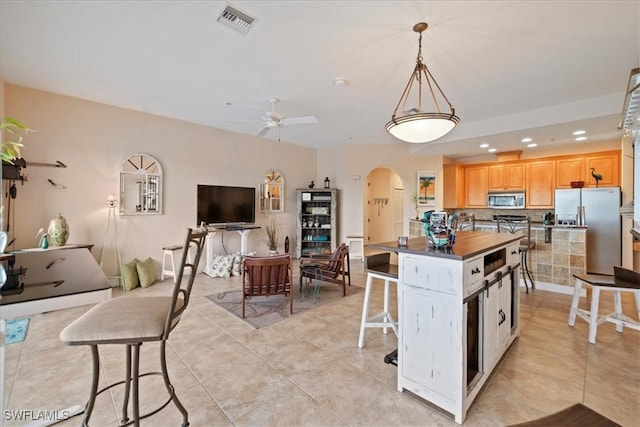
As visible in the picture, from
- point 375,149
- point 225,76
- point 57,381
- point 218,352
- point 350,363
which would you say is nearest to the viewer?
point 57,381

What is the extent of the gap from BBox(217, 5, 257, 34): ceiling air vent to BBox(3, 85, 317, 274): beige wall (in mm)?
3207

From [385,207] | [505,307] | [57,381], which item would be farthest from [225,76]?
[385,207]

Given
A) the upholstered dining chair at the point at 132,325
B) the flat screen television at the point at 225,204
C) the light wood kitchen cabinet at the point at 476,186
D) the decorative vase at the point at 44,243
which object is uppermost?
the light wood kitchen cabinet at the point at 476,186

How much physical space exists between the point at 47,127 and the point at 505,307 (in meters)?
6.01

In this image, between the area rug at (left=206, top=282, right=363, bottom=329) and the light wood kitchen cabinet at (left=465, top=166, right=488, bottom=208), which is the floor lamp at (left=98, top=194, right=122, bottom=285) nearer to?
the area rug at (left=206, top=282, right=363, bottom=329)

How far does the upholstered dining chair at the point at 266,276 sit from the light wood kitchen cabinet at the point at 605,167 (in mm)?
6398

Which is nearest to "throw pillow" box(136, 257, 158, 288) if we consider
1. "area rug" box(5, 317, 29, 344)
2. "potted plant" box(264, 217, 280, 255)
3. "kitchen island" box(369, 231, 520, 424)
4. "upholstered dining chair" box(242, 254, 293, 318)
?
"area rug" box(5, 317, 29, 344)

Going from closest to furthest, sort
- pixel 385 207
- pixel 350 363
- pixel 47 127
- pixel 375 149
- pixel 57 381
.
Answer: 1. pixel 57 381
2. pixel 350 363
3. pixel 47 127
4. pixel 375 149
5. pixel 385 207

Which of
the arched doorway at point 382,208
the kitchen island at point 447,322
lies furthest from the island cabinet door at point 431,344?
the arched doorway at point 382,208

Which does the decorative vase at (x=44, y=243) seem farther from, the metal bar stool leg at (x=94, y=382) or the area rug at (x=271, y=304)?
the metal bar stool leg at (x=94, y=382)

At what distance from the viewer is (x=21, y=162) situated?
3480mm

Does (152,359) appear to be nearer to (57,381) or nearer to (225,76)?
(57,381)

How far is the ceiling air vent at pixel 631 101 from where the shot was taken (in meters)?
2.07

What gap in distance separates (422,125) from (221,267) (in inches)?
173
